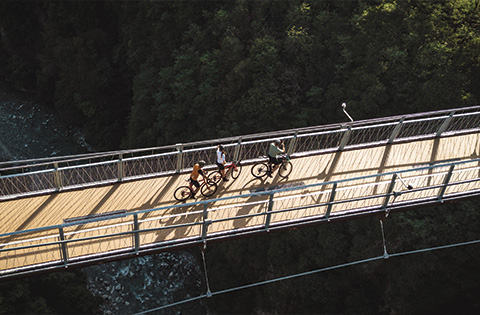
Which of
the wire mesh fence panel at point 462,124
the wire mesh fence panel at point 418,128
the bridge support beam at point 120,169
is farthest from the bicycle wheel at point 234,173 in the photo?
the wire mesh fence panel at point 462,124

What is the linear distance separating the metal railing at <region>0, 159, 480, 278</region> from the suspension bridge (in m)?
0.03

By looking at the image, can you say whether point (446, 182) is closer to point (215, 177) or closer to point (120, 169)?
point (215, 177)

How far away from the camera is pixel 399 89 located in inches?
1012

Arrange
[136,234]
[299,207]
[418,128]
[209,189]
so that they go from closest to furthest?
[136,234] < [299,207] < [209,189] < [418,128]

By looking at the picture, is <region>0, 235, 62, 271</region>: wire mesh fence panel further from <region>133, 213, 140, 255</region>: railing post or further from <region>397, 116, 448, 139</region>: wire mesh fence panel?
<region>397, 116, 448, 139</region>: wire mesh fence panel

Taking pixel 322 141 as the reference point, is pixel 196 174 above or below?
above

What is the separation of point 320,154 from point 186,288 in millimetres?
14893

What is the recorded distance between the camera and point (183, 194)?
52.5 feet

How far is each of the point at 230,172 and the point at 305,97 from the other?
531 inches

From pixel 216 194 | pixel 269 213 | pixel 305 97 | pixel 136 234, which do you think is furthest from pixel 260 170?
pixel 305 97

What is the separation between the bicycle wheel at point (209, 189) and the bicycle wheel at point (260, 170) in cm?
144

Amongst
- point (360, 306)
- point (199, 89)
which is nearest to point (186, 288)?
point (360, 306)

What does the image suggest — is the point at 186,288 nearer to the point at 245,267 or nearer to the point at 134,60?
the point at 245,267

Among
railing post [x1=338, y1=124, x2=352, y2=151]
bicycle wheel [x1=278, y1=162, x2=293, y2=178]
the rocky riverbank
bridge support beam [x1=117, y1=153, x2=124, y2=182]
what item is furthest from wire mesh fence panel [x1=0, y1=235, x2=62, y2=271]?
the rocky riverbank
